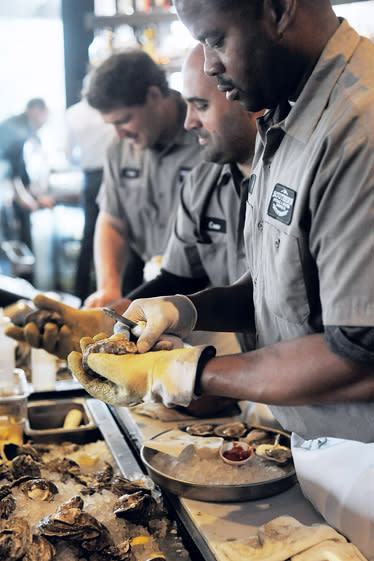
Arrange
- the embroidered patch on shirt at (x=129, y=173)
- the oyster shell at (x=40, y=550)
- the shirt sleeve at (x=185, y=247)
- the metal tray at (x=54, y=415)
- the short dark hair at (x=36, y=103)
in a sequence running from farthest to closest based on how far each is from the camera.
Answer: the short dark hair at (x=36, y=103), the embroidered patch on shirt at (x=129, y=173), the shirt sleeve at (x=185, y=247), the metal tray at (x=54, y=415), the oyster shell at (x=40, y=550)

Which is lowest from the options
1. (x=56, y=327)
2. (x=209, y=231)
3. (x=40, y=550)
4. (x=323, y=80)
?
(x=40, y=550)

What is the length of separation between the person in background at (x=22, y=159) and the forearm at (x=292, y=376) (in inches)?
221

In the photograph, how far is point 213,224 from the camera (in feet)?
7.32

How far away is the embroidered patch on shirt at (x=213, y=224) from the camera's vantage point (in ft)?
7.22

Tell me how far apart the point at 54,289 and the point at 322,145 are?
619cm

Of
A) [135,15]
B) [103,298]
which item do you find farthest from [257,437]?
[135,15]

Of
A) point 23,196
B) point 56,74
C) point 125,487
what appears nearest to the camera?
point 125,487

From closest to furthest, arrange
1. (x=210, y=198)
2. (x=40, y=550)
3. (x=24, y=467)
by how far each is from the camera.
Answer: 1. (x=40, y=550)
2. (x=24, y=467)
3. (x=210, y=198)

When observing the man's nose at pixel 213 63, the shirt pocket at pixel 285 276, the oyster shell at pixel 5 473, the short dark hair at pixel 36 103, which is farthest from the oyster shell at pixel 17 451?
the short dark hair at pixel 36 103

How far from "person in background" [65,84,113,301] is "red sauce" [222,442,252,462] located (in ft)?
10.6

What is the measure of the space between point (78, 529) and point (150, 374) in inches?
13.5

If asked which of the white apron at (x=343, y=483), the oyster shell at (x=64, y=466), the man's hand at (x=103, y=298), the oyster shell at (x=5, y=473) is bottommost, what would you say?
the oyster shell at (x=64, y=466)

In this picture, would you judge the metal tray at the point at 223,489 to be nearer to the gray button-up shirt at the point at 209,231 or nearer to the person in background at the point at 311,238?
the person in background at the point at 311,238

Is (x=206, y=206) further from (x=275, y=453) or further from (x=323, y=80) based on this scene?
(x=323, y=80)
